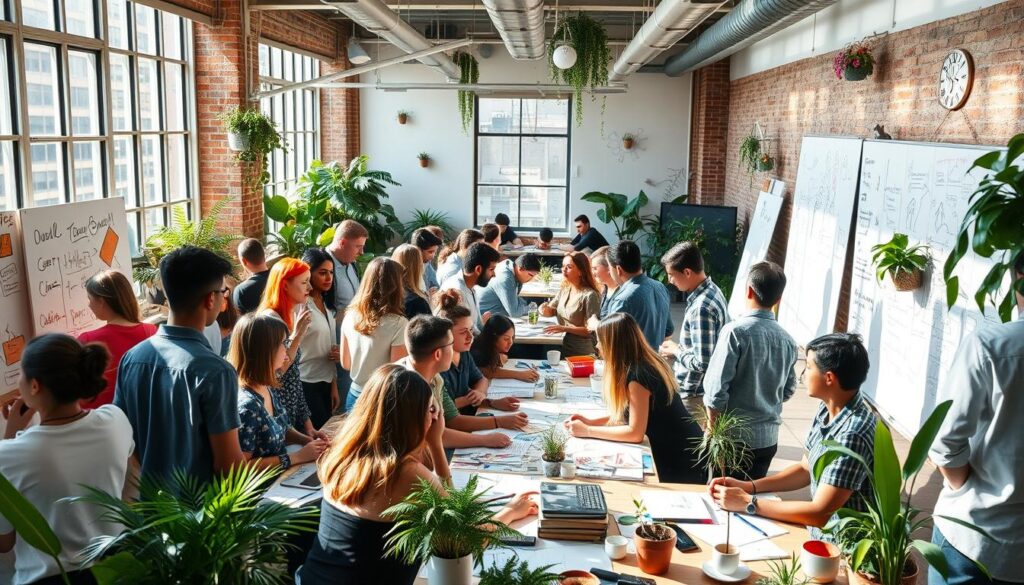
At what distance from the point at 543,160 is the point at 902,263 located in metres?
9.80

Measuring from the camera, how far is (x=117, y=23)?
732cm

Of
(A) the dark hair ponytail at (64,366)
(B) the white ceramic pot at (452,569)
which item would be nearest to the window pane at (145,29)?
(A) the dark hair ponytail at (64,366)

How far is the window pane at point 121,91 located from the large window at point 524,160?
796cm

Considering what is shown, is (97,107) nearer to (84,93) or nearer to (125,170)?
(84,93)

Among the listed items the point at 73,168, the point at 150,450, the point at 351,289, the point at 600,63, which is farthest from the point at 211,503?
the point at 600,63

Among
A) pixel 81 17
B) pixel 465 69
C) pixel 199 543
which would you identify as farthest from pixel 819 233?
pixel 199 543

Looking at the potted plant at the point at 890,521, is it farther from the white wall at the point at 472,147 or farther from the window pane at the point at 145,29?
the white wall at the point at 472,147

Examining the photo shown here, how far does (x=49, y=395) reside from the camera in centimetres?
289

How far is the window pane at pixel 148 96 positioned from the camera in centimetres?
774

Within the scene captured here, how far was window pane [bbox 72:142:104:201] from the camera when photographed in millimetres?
6559

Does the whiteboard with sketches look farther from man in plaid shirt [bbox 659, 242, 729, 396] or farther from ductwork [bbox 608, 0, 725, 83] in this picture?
ductwork [bbox 608, 0, 725, 83]

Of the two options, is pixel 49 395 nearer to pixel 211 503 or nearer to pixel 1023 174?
pixel 211 503

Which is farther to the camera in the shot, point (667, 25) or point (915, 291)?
point (667, 25)

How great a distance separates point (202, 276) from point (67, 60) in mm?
3980
